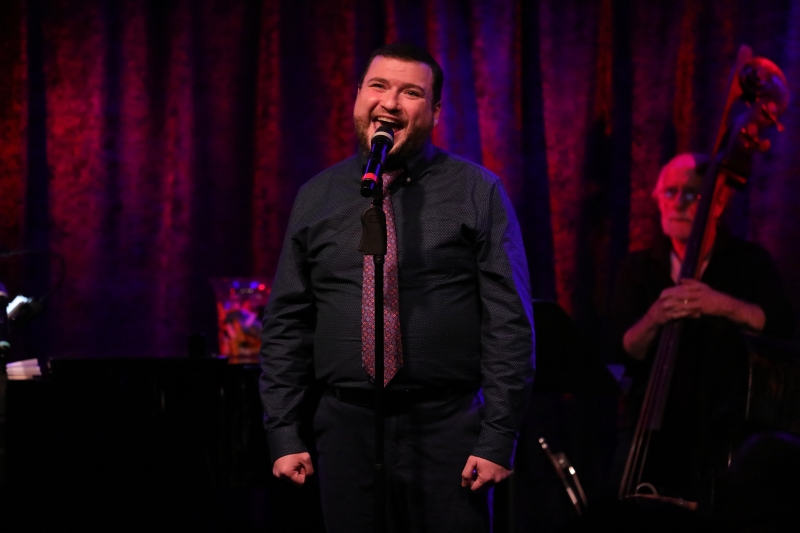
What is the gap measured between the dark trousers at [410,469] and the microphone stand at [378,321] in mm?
180

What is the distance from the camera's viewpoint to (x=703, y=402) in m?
2.54

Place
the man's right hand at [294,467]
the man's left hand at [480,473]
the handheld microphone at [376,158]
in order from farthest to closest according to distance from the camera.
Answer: the man's right hand at [294,467] < the man's left hand at [480,473] < the handheld microphone at [376,158]

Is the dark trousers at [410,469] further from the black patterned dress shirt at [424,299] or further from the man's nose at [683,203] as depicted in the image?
the man's nose at [683,203]

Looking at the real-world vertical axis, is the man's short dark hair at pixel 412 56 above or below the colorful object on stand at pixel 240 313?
above

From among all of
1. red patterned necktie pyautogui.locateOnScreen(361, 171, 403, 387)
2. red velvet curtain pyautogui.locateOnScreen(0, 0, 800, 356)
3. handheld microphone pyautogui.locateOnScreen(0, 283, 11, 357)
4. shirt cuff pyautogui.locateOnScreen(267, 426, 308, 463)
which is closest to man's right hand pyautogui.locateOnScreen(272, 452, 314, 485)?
shirt cuff pyautogui.locateOnScreen(267, 426, 308, 463)

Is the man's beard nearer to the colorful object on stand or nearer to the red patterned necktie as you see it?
the red patterned necktie

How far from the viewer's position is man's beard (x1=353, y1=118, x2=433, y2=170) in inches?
84.5

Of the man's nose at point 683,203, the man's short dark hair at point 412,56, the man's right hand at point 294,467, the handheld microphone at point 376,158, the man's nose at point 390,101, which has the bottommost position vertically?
the man's right hand at point 294,467

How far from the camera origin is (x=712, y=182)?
2621 millimetres

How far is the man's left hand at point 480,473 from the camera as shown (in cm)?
193

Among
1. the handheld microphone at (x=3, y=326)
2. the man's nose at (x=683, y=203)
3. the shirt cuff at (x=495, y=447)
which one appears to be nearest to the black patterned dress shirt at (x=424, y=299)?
the shirt cuff at (x=495, y=447)

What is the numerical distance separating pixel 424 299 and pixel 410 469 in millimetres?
401

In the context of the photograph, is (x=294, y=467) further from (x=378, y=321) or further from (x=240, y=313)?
(x=240, y=313)

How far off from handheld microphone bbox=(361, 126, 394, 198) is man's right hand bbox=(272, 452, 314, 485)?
0.68 metres
